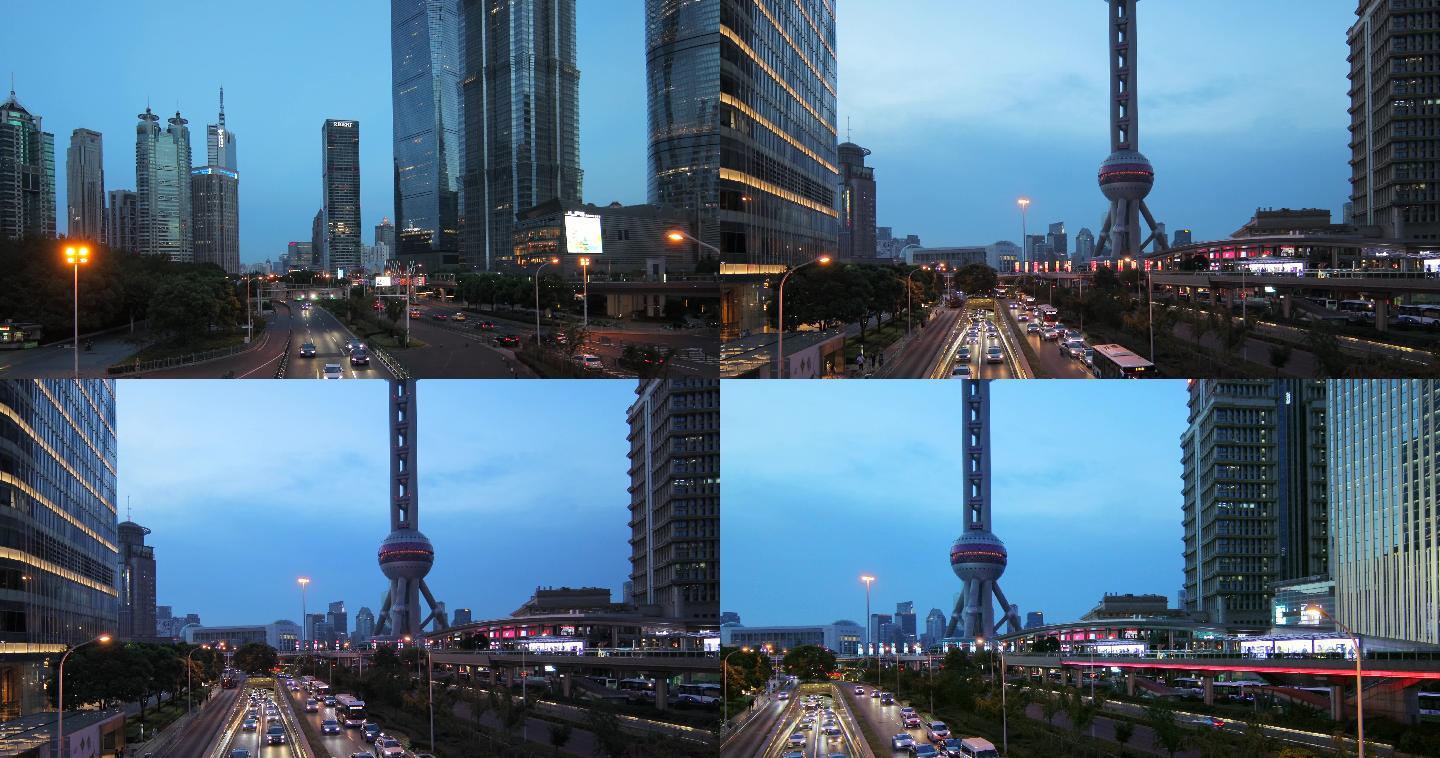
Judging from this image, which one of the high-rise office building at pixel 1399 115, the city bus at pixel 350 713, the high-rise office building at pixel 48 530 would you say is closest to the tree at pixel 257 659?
the high-rise office building at pixel 48 530

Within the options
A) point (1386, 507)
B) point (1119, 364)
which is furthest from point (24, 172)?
point (1386, 507)

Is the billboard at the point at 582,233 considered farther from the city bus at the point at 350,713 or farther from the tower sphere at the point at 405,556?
the tower sphere at the point at 405,556

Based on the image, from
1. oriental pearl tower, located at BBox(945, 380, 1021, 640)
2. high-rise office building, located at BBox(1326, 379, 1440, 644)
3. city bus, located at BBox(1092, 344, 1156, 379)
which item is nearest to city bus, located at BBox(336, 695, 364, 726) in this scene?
city bus, located at BBox(1092, 344, 1156, 379)

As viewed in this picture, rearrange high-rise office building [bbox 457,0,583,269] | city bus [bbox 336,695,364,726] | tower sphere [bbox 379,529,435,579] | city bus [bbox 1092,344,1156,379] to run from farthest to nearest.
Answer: high-rise office building [bbox 457,0,583,269] → tower sphere [bbox 379,529,435,579] → city bus [bbox 336,695,364,726] → city bus [bbox 1092,344,1156,379]

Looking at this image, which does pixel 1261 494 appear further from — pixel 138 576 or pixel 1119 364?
pixel 138 576

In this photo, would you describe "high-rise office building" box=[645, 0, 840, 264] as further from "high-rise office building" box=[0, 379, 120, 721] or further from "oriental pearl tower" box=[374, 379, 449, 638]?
"oriental pearl tower" box=[374, 379, 449, 638]

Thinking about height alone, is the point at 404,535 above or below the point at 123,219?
below
